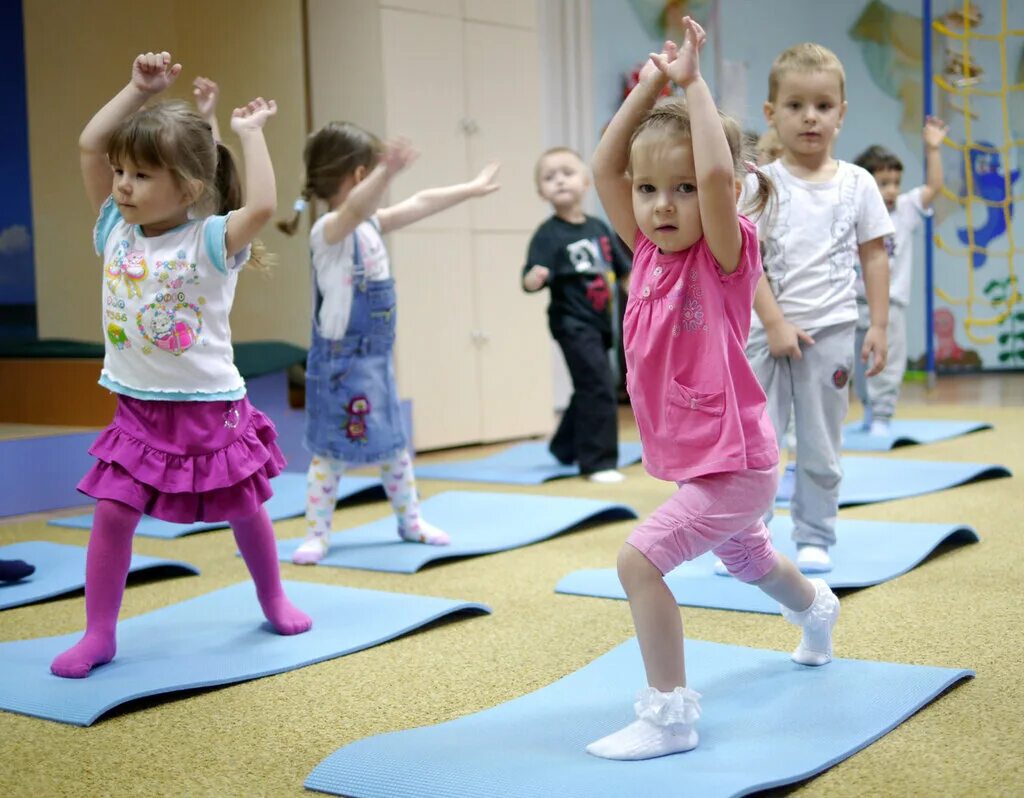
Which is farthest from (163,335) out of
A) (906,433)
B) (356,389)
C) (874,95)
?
(874,95)

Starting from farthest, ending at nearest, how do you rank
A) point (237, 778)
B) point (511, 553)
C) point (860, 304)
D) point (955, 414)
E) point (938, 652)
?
point (955, 414)
point (860, 304)
point (511, 553)
point (938, 652)
point (237, 778)

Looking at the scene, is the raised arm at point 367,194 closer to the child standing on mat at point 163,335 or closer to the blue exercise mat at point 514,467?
the child standing on mat at point 163,335

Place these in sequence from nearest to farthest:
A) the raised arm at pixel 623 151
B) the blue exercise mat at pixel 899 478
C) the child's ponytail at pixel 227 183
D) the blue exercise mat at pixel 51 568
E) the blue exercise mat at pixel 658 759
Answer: the blue exercise mat at pixel 658 759
the raised arm at pixel 623 151
the child's ponytail at pixel 227 183
the blue exercise mat at pixel 51 568
the blue exercise mat at pixel 899 478

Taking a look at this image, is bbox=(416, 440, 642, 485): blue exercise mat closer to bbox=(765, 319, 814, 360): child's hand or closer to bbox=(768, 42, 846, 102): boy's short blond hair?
bbox=(765, 319, 814, 360): child's hand

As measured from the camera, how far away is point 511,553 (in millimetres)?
3473

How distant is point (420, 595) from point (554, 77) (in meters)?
4.97

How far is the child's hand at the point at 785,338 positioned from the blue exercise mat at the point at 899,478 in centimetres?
119

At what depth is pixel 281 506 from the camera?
169 inches

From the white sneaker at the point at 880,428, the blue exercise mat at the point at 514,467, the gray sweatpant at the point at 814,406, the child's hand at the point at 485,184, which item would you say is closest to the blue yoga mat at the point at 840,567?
→ the gray sweatpant at the point at 814,406

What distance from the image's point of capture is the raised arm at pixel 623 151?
1917 mm

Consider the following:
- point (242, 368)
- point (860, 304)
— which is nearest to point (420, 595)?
point (242, 368)

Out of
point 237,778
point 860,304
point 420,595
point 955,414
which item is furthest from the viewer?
point 955,414

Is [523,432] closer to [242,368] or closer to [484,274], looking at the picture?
[484,274]

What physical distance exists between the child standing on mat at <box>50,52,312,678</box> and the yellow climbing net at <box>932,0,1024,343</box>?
7500 mm
